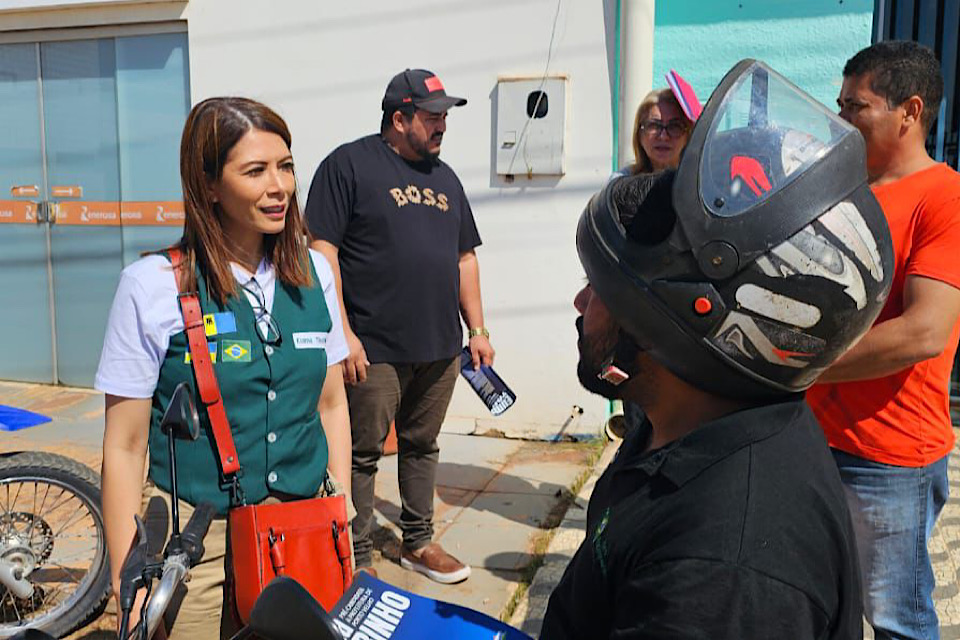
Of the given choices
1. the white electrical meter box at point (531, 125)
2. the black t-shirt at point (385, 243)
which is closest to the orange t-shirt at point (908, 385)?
the black t-shirt at point (385, 243)

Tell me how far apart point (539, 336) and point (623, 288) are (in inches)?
173

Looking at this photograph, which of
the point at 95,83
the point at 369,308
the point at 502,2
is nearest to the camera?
the point at 369,308

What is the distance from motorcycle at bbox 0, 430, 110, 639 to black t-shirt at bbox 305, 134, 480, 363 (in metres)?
1.28

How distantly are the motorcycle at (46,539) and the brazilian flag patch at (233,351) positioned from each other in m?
1.69

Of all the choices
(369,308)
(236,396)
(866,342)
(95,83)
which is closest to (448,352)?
(369,308)

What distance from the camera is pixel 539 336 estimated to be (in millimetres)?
5516

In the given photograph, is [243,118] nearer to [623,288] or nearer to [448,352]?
[623,288]

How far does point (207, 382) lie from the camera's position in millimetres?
1951

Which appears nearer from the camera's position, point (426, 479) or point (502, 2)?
point (426, 479)

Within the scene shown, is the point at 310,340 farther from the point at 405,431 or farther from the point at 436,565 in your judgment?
the point at 436,565

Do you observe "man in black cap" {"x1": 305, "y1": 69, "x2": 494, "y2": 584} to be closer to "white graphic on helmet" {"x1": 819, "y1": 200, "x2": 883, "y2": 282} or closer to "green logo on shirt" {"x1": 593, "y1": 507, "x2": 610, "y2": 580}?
"green logo on shirt" {"x1": 593, "y1": 507, "x2": 610, "y2": 580}

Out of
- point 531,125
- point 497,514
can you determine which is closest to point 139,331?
point 497,514

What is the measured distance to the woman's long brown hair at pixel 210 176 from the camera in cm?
205

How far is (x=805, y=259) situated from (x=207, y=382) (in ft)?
4.62
